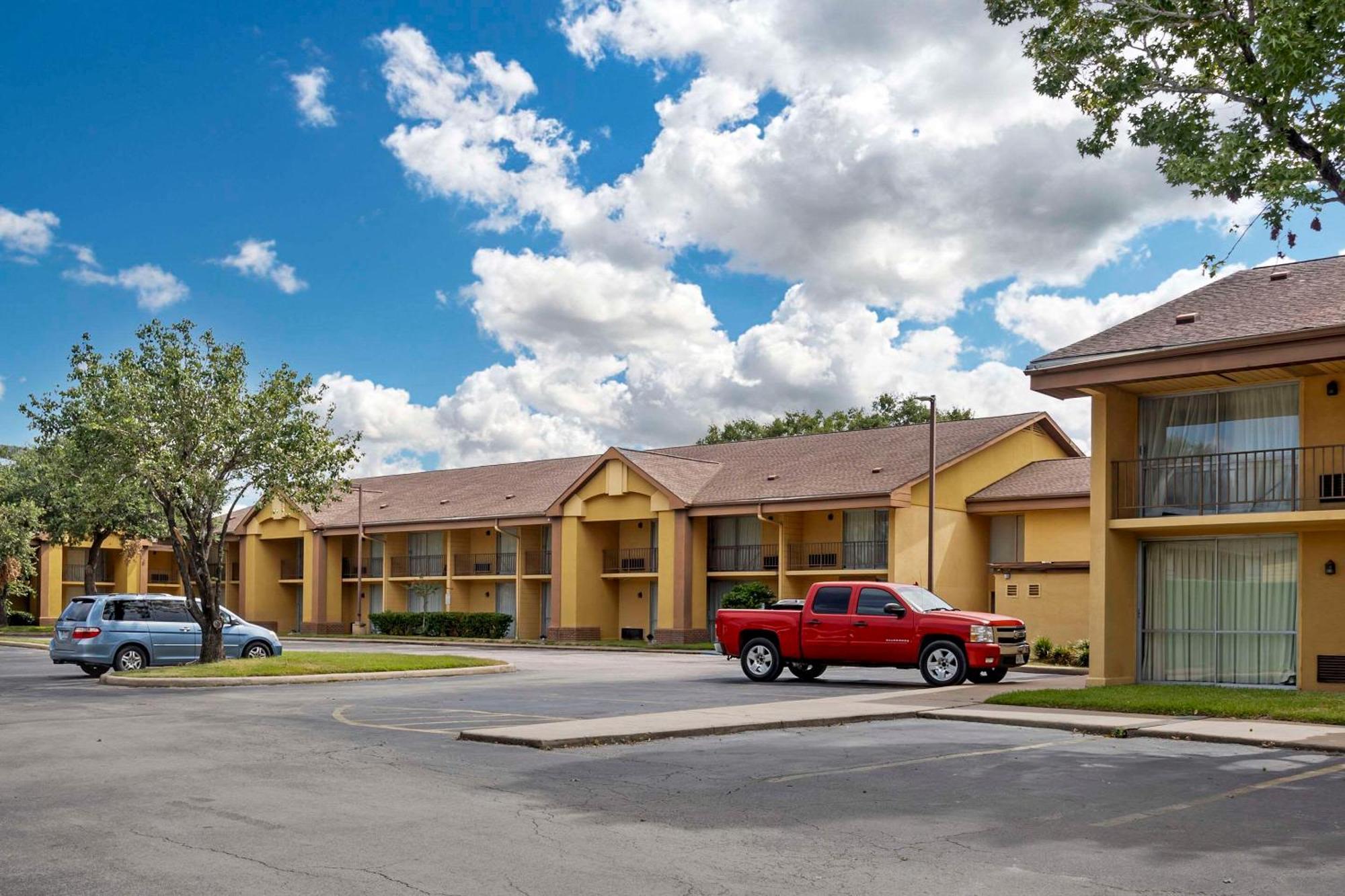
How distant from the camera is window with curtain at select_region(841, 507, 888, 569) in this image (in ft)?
141

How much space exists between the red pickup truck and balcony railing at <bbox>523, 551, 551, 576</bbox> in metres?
29.1

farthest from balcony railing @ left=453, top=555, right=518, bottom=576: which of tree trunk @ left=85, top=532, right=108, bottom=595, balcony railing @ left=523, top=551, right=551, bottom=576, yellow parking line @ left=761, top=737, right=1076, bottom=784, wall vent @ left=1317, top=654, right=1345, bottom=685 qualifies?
yellow parking line @ left=761, top=737, right=1076, bottom=784

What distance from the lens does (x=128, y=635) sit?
2586cm

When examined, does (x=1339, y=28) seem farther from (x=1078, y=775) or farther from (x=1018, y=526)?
(x=1018, y=526)

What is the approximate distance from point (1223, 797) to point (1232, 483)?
1230 cm

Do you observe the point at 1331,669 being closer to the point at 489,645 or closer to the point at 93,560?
the point at 489,645

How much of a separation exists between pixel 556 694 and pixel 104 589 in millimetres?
59209

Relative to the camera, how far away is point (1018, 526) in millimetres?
42031

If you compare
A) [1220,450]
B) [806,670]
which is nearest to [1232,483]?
[1220,450]

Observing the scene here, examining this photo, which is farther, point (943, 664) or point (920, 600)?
point (920, 600)

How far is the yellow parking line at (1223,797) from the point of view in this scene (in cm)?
951

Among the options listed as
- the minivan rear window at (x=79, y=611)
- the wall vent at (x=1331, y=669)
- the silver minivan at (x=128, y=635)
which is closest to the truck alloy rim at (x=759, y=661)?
the wall vent at (x=1331, y=669)

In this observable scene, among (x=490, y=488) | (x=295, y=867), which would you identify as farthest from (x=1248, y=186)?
(x=490, y=488)

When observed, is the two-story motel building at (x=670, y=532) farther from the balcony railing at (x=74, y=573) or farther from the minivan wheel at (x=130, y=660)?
the minivan wheel at (x=130, y=660)
